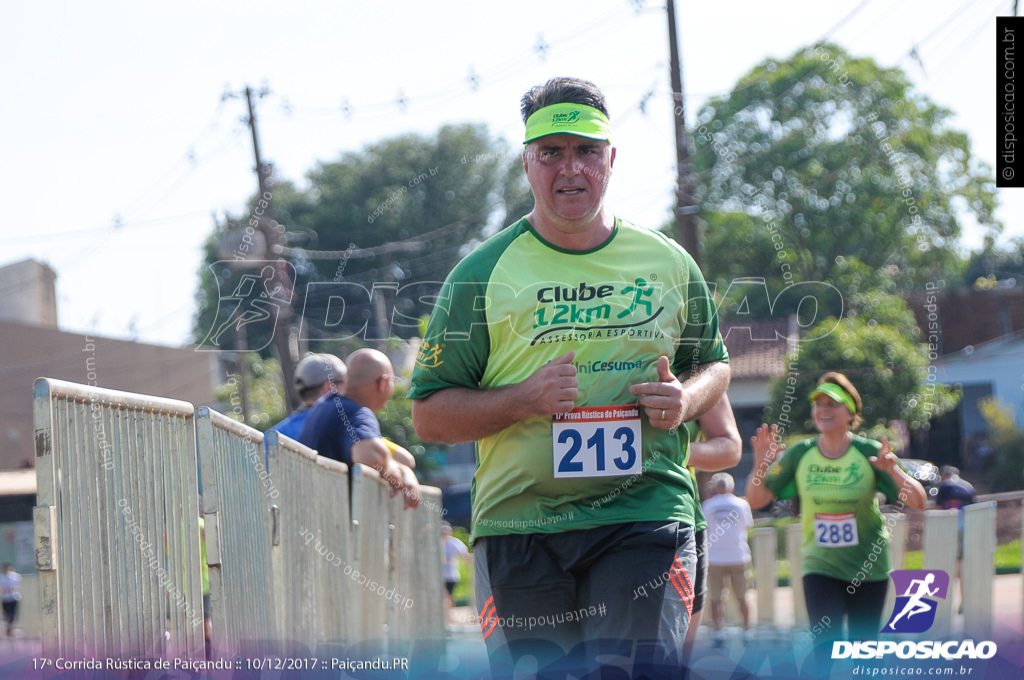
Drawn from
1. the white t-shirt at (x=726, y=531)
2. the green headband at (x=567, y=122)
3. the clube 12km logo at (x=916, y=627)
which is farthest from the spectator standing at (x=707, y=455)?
the white t-shirt at (x=726, y=531)

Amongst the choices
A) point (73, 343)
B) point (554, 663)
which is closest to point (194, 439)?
point (554, 663)

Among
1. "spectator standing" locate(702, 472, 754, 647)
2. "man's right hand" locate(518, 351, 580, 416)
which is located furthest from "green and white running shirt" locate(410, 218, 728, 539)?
"spectator standing" locate(702, 472, 754, 647)

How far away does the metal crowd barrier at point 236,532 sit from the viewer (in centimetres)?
395

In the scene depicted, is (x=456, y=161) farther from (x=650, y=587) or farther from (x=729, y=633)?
(x=650, y=587)

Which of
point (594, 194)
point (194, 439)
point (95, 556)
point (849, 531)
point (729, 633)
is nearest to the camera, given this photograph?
point (95, 556)

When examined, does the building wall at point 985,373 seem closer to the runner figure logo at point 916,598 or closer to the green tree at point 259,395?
the green tree at point 259,395

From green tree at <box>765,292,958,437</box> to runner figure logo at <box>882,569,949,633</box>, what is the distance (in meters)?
19.8

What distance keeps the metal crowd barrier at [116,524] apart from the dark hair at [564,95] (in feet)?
4.63

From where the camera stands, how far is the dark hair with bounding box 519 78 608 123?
3.42 metres

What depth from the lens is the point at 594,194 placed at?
340 cm

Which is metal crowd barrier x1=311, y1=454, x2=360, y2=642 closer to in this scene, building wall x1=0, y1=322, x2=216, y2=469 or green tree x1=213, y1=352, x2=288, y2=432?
green tree x1=213, y1=352, x2=288, y2=432

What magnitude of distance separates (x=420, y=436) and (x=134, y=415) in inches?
31.7

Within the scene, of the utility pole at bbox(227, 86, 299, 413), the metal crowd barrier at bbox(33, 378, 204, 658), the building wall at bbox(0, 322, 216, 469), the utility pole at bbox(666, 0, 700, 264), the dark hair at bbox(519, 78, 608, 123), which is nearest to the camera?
the metal crowd barrier at bbox(33, 378, 204, 658)

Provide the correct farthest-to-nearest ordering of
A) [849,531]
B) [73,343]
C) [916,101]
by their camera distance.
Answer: [916,101]
[73,343]
[849,531]
